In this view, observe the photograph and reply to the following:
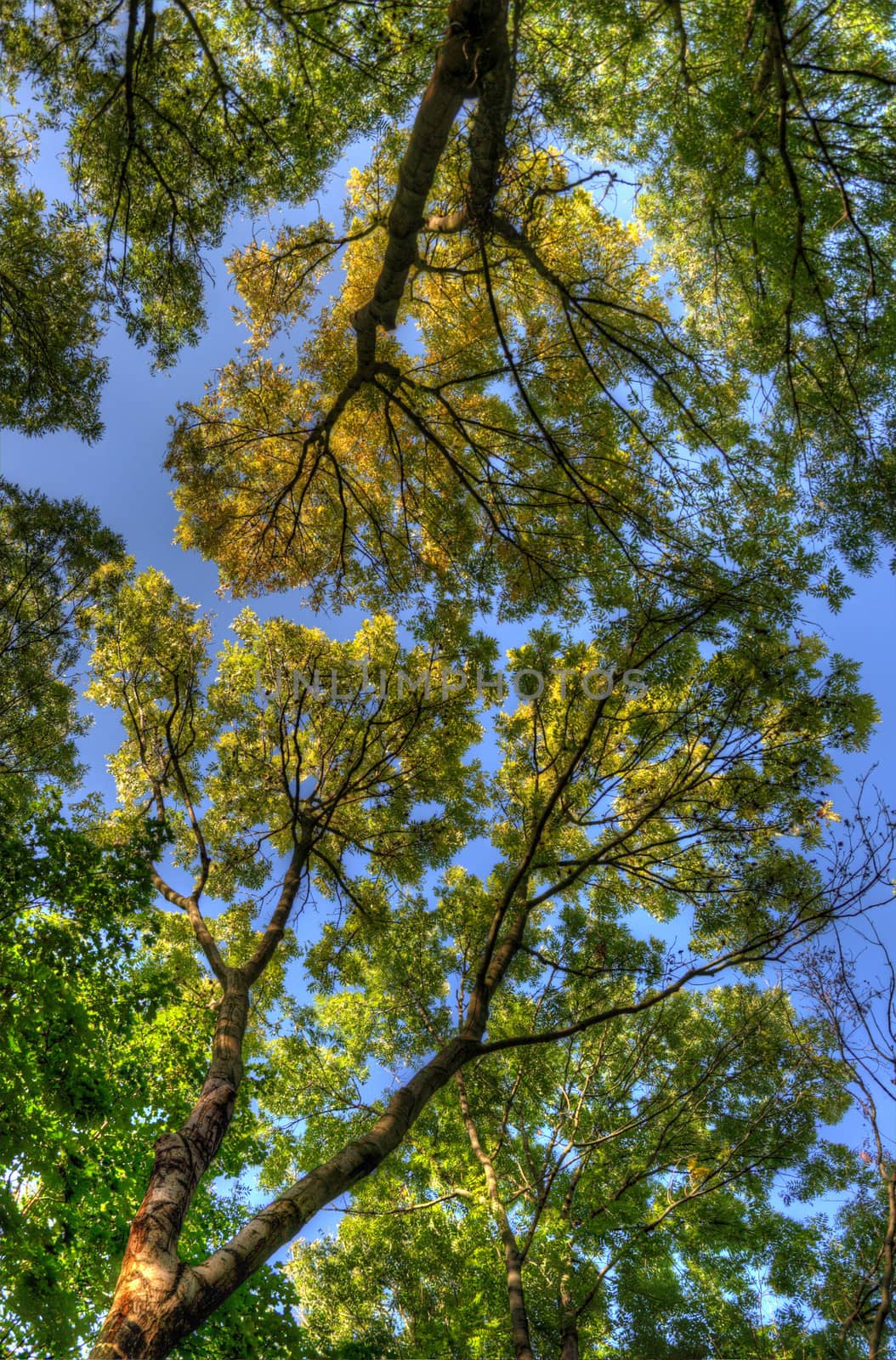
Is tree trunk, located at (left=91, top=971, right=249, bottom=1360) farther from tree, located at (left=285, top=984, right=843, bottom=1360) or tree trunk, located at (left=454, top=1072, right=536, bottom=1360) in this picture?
tree, located at (left=285, top=984, right=843, bottom=1360)

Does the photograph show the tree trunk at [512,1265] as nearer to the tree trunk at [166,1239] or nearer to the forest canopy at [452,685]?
the forest canopy at [452,685]

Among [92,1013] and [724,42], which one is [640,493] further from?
[92,1013]

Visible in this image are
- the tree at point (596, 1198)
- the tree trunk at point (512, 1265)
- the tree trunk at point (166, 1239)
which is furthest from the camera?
the tree at point (596, 1198)

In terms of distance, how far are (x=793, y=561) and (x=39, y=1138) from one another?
7.78m

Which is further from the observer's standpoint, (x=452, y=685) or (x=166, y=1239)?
(x=452, y=685)

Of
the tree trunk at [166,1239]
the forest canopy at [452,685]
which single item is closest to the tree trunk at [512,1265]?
the forest canopy at [452,685]

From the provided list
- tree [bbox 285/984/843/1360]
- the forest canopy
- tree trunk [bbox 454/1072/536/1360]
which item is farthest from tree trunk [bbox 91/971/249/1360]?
tree [bbox 285/984/843/1360]

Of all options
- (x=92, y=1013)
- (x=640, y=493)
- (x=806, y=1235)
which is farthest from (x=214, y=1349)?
(x=640, y=493)

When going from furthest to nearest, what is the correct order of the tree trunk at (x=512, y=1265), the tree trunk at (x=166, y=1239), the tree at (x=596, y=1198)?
the tree at (x=596, y=1198), the tree trunk at (x=512, y=1265), the tree trunk at (x=166, y=1239)

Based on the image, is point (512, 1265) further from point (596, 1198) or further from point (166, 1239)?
point (166, 1239)

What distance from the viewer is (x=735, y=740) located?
5.77 m

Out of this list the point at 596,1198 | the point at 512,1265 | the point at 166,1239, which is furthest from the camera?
the point at 596,1198

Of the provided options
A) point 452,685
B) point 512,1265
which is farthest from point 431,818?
point 512,1265

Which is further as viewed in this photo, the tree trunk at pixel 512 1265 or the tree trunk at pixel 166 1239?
the tree trunk at pixel 512 1265
